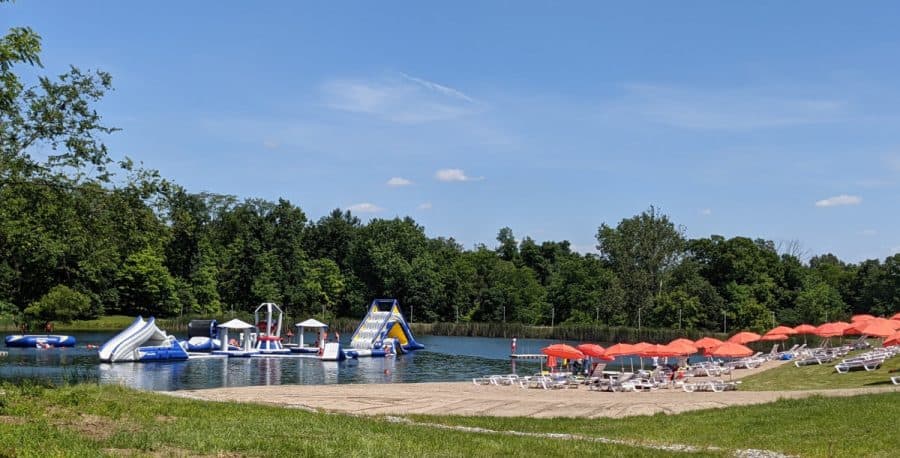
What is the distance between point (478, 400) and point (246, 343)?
3109cm

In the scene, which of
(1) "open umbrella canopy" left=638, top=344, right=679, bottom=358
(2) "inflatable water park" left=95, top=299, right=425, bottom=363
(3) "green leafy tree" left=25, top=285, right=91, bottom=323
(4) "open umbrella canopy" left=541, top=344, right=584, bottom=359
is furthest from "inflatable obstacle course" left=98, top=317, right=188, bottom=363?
(3) "green leafy tree" left=25, top=285, right=91, bottom=323

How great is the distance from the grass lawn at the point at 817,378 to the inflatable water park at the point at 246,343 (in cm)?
2667

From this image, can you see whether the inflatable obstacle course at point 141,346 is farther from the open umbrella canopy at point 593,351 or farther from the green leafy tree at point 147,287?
the green leafy tree at point 147,287

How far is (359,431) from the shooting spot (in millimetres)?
13367

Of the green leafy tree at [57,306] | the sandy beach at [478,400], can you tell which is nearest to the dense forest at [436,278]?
the green leafy tree at [57,306]

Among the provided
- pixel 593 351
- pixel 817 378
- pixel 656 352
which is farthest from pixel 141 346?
pixel 817 378

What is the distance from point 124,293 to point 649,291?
189ft

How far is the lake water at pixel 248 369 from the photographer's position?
3512cm

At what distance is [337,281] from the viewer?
357 ft

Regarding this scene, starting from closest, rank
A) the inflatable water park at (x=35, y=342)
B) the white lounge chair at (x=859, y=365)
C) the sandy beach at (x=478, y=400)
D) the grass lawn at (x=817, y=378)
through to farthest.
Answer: the sandy beach at (x=478, y=400), the grass lawn at (x=817, y=378), the white lounge chair at (x=859, y=365), the inflatable water park at (x=35, y=342)

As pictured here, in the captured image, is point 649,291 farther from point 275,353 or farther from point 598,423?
point 598,423

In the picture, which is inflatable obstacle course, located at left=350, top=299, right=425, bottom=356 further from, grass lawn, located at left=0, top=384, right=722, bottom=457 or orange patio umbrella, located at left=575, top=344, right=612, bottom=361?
grass lawn, located at left=0, top=384, right=722, bottom=457

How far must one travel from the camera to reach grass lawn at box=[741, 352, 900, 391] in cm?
2803

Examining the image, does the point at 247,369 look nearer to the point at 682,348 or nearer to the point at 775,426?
the point at 682,348
